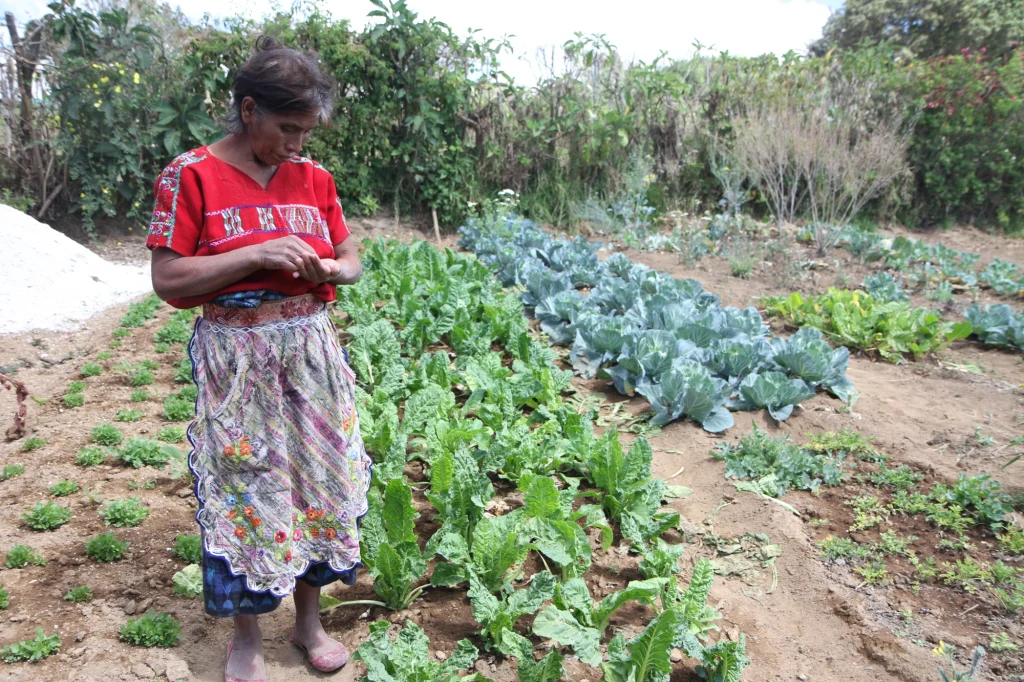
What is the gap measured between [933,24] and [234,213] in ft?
78.4

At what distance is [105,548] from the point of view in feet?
8.96

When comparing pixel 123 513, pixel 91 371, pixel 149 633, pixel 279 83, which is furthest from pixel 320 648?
pixel 91 371

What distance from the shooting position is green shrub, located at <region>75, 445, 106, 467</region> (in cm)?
339

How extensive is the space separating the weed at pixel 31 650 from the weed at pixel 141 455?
1220 mm

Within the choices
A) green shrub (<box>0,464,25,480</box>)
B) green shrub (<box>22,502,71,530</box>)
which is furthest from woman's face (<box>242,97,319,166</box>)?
green shrub (<box>0,464,25,480</box>)

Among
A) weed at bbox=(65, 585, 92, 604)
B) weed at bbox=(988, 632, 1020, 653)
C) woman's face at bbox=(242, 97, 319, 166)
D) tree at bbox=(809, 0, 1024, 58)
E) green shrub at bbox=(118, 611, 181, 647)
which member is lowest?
weed at bbox=(988, 632, 1020, 653)

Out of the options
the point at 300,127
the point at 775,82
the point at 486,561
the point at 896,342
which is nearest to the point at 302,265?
the point at 300,127

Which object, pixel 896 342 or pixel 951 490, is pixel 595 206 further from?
pixel 951 490

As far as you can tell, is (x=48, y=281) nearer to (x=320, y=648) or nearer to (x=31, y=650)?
(x=31, y=650)

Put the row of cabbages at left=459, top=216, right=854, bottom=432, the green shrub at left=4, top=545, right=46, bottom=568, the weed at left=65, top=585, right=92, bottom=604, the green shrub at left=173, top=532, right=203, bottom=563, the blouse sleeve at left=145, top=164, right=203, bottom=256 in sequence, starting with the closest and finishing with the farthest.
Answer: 1. the blouse sleeve at left=145, top=164, right=203, bottom=256
2. the weed at left=65, top=585, right=92, bottom=604
3. the green shrub at left=4, top=545, right=46, bottom=568
4. the green shrub at left=173, top=532, right=203, bottom=563
5. the row of cabbages at left=459, top=216, right=854, bottom=432

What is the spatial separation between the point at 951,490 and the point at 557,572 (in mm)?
1886

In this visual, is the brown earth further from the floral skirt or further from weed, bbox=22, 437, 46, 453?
the floral skirt

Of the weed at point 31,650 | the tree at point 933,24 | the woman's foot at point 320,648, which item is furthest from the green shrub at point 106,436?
the tree at point 933,24

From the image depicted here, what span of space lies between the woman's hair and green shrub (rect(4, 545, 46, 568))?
1.89m
